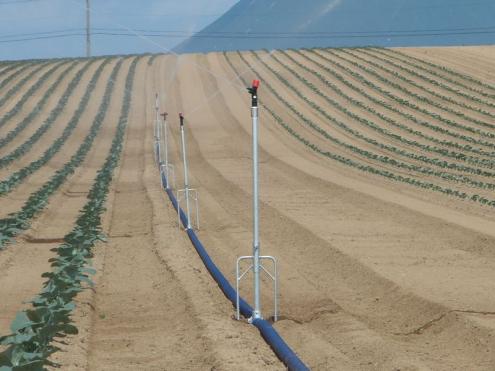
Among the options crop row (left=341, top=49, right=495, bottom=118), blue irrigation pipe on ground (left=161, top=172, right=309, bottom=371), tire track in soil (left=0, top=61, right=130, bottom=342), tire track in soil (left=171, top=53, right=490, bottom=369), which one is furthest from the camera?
crop row (left=341, top=49, right=495, bottom=118)

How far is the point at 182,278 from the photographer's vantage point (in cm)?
1315

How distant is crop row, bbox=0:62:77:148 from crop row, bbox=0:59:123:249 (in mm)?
2896

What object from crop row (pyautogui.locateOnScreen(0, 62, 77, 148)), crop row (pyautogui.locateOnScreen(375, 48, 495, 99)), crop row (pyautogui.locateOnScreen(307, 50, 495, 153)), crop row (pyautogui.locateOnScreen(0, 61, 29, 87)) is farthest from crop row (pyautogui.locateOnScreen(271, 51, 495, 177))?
crop row (pyautogui.locateOnScreen(0, 61, 29, 87))

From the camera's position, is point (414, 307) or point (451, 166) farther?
point (451, 166)

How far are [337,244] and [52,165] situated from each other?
21.2 meters

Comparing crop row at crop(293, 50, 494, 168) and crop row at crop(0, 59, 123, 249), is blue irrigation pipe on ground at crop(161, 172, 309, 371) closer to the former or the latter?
crop row at crop(0, 59, 123, 249)

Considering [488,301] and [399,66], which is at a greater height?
[399,66]

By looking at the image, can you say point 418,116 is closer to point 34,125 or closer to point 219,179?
point 219,179

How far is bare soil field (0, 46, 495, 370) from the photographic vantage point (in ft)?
32.2

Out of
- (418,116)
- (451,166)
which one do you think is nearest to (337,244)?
(451,166)

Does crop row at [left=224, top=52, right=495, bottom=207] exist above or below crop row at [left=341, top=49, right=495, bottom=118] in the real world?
below

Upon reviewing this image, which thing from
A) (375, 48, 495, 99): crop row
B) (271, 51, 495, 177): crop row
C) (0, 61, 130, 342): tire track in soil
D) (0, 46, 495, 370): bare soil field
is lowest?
(0, 61, 130, 342): tire track in soil

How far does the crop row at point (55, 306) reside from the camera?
7.21m

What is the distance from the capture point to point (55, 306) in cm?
962
